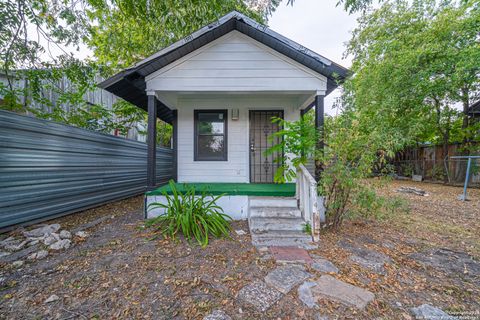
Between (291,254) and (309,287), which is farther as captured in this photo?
(291,254)

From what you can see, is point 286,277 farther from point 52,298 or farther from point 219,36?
point 219,36

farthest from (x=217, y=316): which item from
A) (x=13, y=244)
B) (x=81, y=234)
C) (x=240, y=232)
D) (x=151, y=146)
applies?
(x=151, y=146)

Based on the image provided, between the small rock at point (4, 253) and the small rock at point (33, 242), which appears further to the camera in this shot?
the small rock at point (33, 242)

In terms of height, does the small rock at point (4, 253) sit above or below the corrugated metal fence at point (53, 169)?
below

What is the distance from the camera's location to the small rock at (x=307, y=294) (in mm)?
1795

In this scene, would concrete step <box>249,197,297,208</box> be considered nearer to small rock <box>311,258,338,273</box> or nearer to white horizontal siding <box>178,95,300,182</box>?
small rock <box>311,258,338,273</box>

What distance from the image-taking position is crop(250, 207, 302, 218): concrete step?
3541 millimetres

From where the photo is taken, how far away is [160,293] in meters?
1.90

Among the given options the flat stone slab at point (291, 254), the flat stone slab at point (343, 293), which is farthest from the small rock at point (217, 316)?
the flat stone slab at point (291, 254)

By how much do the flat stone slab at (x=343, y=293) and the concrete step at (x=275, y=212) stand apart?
4.77 ft

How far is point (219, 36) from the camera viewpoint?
414 cm

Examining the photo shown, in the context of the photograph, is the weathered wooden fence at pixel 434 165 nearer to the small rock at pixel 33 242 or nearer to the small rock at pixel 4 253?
the small rock at pixel 33 242

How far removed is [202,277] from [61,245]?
6.84 feet

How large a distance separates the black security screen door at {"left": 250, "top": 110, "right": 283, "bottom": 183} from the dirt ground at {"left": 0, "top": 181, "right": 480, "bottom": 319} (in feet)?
7.49
